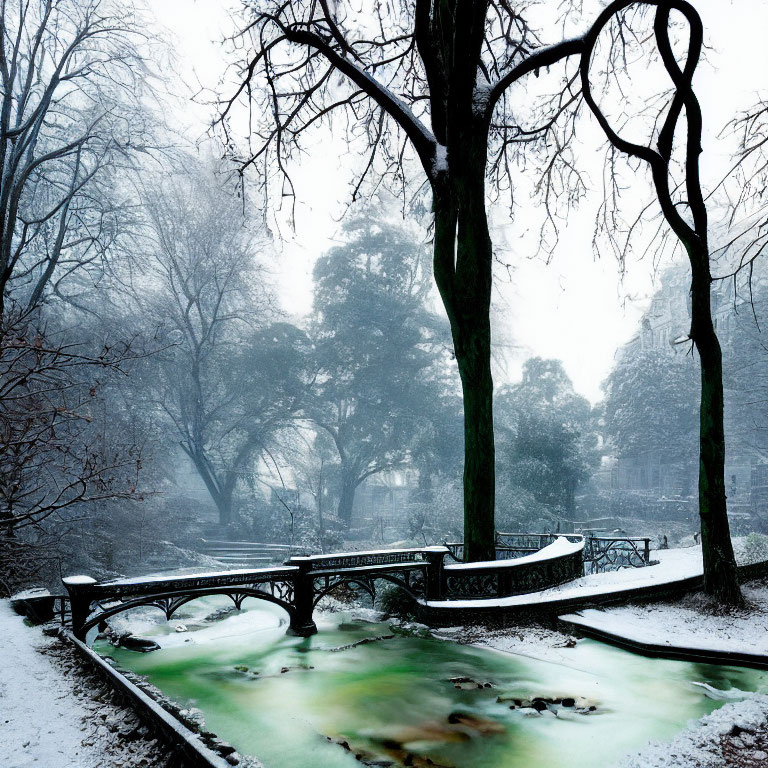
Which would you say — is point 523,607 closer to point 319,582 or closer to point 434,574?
point 434,574

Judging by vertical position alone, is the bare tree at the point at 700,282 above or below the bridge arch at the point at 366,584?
above

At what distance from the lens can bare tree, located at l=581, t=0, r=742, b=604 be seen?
7965mm

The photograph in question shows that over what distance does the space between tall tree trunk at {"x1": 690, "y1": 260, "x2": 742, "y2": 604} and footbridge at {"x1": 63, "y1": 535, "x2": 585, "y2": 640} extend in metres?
2.10

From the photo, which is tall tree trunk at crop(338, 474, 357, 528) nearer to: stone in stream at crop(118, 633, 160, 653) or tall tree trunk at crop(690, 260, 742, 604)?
tall tree trunk at crop(690, 260, 742, 604)

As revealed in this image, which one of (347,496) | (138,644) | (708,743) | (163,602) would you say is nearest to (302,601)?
(163,602)

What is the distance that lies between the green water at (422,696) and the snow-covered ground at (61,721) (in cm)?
79

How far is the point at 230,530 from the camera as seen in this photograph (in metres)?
31.7

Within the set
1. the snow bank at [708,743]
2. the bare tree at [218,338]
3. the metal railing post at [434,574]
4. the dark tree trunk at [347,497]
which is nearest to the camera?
the snow bank at [708,743]

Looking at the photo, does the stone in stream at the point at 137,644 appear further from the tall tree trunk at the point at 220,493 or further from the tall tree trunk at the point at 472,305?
the tall tree trunk at the point at 220,493

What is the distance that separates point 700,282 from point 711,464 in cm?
264

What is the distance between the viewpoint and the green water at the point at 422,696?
357 centimetres

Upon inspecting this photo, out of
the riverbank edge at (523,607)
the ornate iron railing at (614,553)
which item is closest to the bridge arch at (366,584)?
the riverbank edge at (523,607)

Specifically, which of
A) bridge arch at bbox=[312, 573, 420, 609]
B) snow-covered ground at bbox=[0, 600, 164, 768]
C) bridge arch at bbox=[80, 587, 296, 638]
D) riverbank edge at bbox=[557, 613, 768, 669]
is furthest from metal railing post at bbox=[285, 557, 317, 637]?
riverbank edge at bbox=[557, 613, 768, 669]

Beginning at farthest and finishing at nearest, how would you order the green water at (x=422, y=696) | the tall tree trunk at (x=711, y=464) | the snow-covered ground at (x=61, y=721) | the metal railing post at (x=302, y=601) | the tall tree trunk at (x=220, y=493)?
the tall tree trunk at (x=220, y=493), the tall tree trunk at (x=711, y=464), the metal railing post at (x=302, y=601), the green water at (x=422, y=696), the snow-covered ground at (x=61, y=721)
